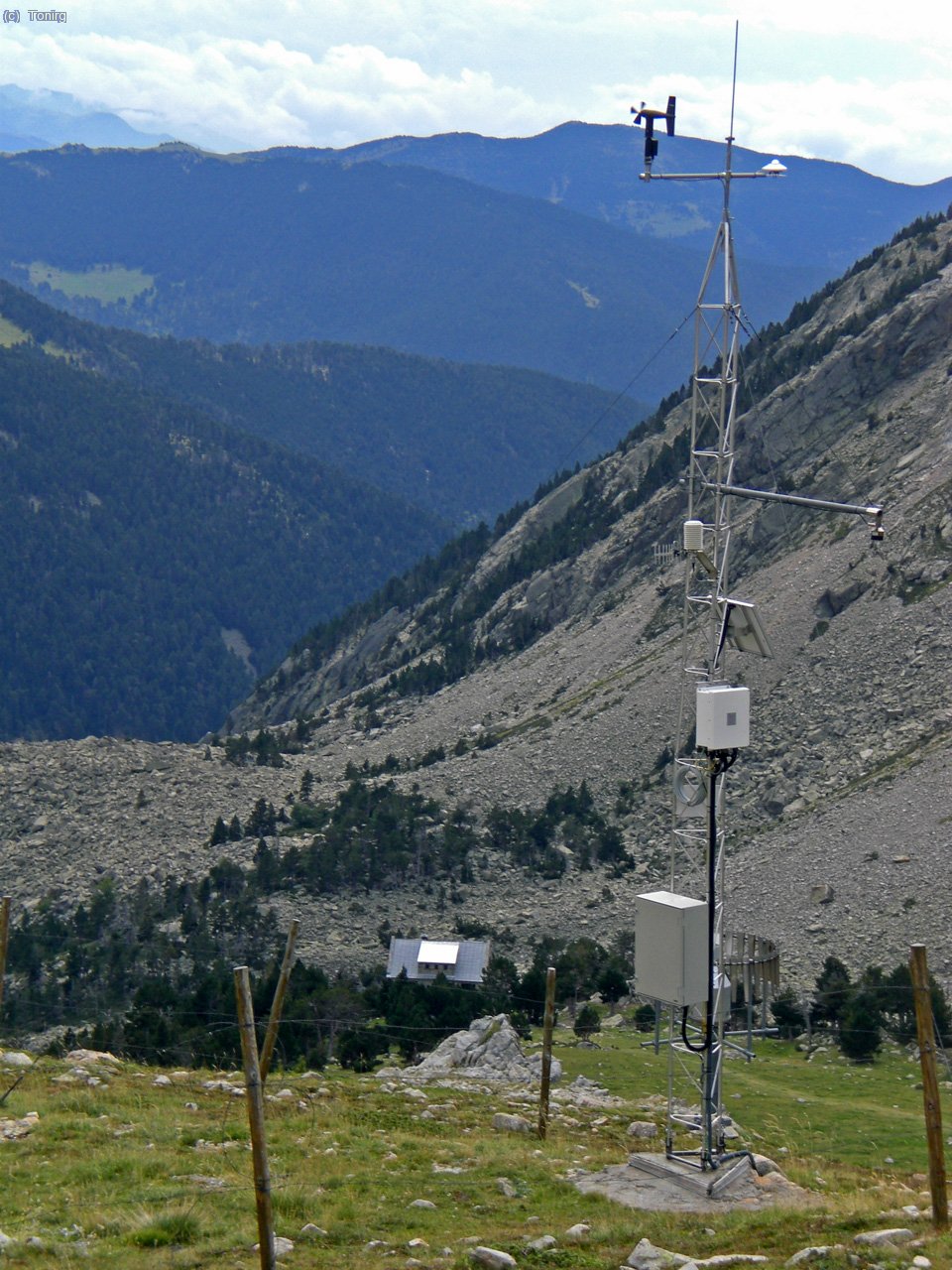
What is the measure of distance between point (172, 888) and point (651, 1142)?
35325mm

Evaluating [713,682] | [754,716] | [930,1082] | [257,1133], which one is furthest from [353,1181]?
[754,716]

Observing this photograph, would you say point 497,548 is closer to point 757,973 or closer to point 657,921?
point 757,973

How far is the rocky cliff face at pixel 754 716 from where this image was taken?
159 ft

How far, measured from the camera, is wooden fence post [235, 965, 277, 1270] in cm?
1359

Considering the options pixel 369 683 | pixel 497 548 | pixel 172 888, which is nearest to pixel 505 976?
pixel 172 888

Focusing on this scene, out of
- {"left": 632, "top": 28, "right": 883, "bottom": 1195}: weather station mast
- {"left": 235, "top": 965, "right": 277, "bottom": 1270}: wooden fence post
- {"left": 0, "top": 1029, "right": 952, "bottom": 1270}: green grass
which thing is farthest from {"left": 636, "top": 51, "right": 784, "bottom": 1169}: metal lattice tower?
{"left": 235, "top": 965, "right": 277, "bottom": 1270}: wooden fence post

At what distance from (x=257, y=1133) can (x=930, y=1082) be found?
6163mm

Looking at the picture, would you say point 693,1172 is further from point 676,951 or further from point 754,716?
point 754,716

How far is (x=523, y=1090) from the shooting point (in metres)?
27.0

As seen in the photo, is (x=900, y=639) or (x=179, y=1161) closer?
(x=179, y=1161)

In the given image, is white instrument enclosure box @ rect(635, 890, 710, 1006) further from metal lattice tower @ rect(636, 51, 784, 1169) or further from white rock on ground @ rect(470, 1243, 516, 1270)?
white rock on ground @ rect(470, 1243, 516, 1270)

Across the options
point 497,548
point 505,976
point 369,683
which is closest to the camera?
point 505,976

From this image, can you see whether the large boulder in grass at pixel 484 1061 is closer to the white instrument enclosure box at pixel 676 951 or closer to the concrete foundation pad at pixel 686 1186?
the concrete foundation pad at pixel 686 1186

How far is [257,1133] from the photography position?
13.9m
